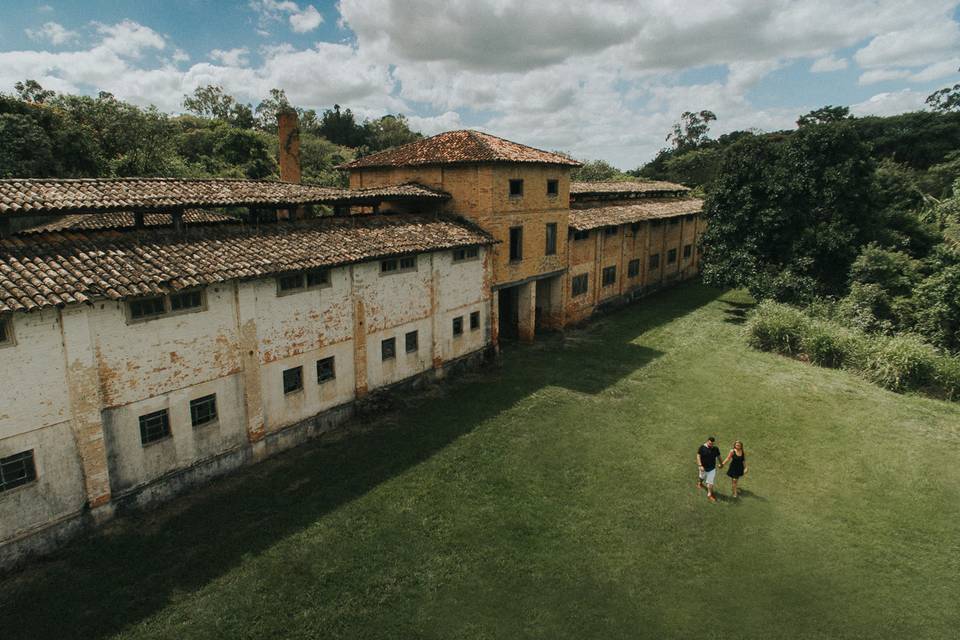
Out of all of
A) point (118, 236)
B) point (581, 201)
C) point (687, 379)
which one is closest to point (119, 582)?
point (118, 236)

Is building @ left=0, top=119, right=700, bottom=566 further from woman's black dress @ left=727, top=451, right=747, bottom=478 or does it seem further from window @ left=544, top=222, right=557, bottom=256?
woman's black dress @ left=727, top=451, right=747, bottom=478

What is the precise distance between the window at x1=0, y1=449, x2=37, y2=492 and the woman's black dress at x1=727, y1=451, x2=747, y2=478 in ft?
55.9

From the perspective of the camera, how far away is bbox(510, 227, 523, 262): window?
1056 inches

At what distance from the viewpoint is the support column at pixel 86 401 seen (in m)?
12.4

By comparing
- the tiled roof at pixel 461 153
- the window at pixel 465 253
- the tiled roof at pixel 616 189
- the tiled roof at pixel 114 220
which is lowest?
the window at pixel 465 253

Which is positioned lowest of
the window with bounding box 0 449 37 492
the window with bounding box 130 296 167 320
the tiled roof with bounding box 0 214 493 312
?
the window with bounding box 0 449 37 492

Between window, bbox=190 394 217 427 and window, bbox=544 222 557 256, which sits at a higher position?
window, bbox=544 222 557 256

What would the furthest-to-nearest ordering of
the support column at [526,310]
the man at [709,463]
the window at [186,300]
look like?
the support column at [526,310]
the man at [709,463]
the window at [186,300]

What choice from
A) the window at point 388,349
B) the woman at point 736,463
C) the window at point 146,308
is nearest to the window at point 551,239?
the window at point 388,349

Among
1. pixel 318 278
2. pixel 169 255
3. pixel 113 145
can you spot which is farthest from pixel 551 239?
pixel 113 145

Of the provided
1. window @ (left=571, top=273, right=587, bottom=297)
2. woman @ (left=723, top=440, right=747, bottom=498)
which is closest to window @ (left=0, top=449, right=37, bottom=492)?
woman @ (left=723, top=440, right=747, bottom=498)

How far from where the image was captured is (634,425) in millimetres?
19625

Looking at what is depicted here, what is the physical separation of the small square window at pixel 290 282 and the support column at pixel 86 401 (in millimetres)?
5200

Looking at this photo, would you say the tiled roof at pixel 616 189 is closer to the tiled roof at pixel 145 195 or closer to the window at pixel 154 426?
the tiled roof at pixel 145 195
